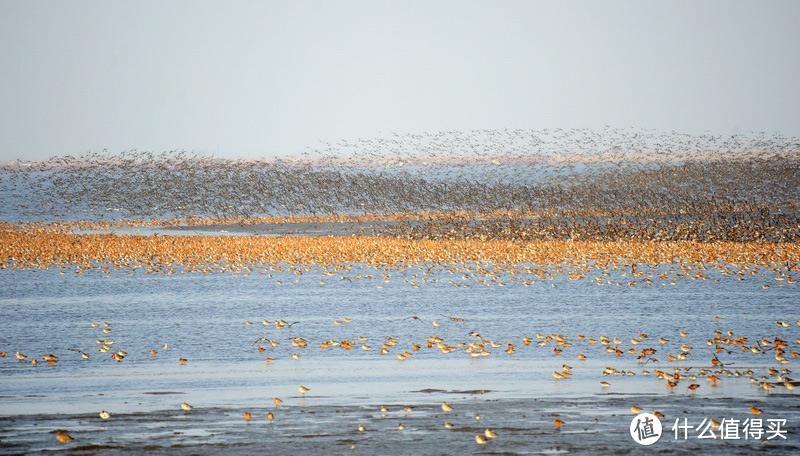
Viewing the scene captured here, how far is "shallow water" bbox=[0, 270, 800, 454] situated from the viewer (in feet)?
40.7

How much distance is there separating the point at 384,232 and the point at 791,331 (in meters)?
36.4

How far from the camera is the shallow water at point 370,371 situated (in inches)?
489

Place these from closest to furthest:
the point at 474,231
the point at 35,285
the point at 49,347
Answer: the point at 49,347 < the point at 35,285 < the point at 474,231

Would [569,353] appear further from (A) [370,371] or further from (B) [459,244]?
(B) [459,244]

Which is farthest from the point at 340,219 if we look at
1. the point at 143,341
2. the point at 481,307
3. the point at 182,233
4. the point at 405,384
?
the point at 405,384

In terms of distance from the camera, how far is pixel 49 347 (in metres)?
20.6

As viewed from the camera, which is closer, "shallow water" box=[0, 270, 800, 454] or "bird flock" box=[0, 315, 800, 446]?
"shallow water" box=[0, 270, 800, 454]

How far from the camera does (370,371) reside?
1738 centimetres

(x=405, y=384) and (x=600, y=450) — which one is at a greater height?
(x=405, y=384)

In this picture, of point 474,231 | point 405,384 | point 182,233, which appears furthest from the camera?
point 182,233

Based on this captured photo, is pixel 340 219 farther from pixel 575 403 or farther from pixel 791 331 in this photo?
pixel 575 403

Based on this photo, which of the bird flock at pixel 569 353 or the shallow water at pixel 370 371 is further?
the bird flock at pixel 569 353

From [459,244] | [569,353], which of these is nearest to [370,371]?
[569,353]

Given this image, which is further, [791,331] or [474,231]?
[474,231]
